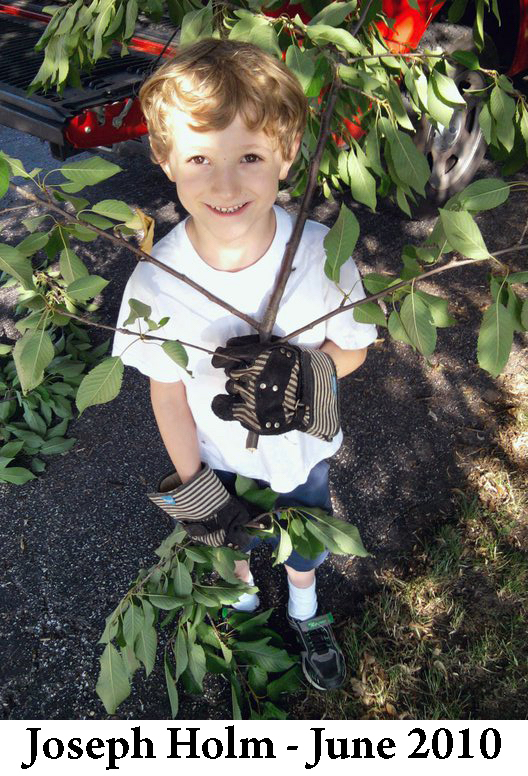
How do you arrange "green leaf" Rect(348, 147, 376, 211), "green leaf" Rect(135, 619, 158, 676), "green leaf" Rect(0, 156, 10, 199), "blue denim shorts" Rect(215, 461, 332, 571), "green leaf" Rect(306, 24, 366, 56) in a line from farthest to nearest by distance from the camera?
"blue denim shorts" Rect(215, 461, 332, 571)
"green leaf" Rect(135, 619, 158, 676)
"green leaf" Rect(348, 147, 376, 211)
"green leaf" Rect(306, 24, 366, 56)
"green leaf" Rect(0, 156, 10, 199)

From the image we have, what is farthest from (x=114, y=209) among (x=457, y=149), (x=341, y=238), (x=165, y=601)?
(x=457, y=149)

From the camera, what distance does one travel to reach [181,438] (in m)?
1.82

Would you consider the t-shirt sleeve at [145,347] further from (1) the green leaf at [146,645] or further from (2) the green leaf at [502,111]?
(2) the green leaf at [502,111]

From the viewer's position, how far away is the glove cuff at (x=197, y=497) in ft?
5.98

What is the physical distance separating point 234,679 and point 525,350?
7.21 feet

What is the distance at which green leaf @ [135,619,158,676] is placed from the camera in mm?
1765

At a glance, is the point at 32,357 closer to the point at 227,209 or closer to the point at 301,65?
the point at 227,209

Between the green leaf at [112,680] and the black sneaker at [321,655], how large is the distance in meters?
0.69

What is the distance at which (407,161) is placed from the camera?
1414 millimetres

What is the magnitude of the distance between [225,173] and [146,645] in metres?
1.22

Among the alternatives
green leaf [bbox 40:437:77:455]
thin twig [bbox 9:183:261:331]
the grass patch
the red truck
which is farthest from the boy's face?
green leaf [bbox 40:437:77:455]

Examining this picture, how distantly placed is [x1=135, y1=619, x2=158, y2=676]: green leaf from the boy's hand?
0.67 meters

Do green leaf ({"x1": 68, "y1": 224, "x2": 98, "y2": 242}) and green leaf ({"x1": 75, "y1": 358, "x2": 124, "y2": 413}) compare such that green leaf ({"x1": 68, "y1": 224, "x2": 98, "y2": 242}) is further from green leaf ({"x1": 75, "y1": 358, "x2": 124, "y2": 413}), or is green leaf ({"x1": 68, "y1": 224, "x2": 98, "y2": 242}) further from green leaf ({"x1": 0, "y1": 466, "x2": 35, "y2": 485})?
green leaf ({"x1": 0, "y1": 466, "x2": 35, "y2": 485})

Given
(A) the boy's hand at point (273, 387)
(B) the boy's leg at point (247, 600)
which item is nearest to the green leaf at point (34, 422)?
(B) the boy's leg at point (247, 600)
